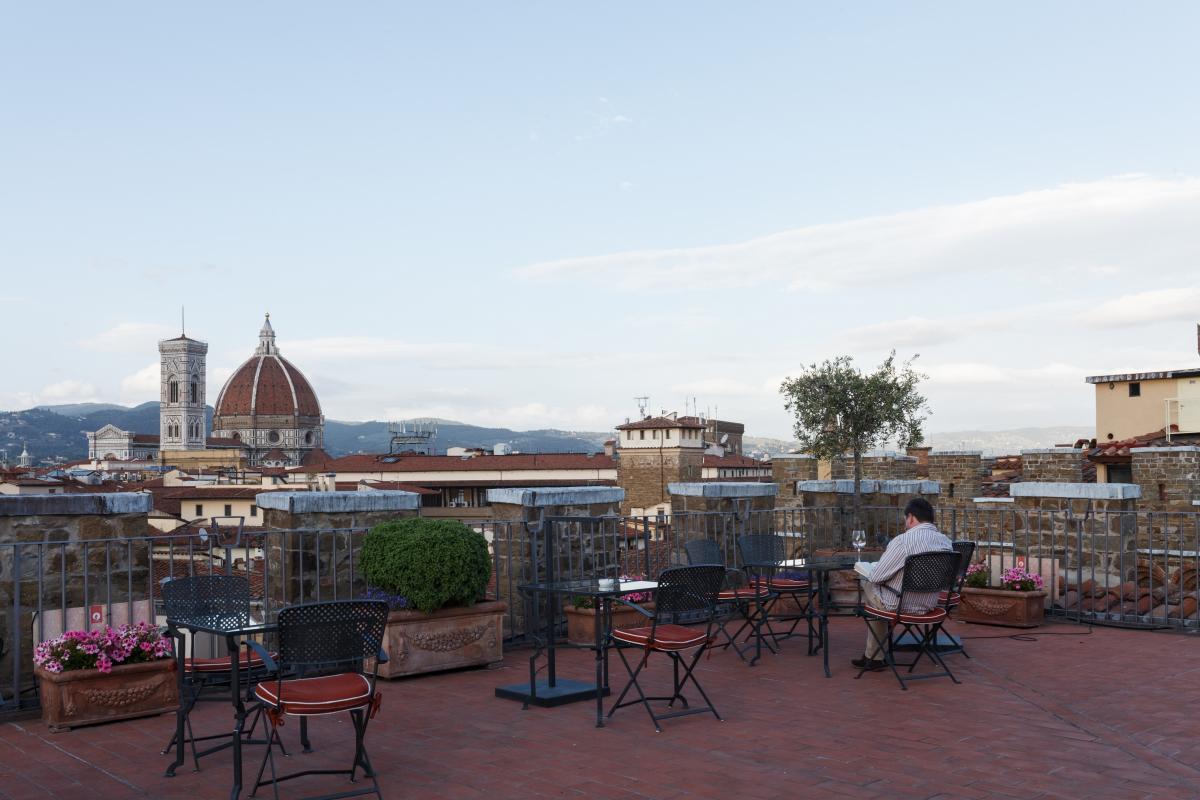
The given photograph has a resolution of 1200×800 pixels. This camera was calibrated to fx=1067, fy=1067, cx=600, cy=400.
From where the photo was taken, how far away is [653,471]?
246 ft

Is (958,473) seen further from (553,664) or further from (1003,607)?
(553,664)

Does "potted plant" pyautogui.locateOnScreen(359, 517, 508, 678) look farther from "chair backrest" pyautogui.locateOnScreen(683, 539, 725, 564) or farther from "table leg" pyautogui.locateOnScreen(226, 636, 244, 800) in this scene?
"table leg" pyautogui.locateOnScreen(226, 636, 244, 800)

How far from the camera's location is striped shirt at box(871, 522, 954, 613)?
7582 mm

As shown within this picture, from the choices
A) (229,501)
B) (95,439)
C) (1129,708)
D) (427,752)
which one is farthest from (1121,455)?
(95,439)

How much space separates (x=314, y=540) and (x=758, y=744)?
405 centimetres

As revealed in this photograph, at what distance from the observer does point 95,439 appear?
191500mm

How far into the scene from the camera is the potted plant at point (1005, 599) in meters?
10.1

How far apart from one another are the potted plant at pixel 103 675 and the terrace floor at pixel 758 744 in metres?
0.12

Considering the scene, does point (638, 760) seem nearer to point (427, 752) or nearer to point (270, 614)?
point (427, 752)

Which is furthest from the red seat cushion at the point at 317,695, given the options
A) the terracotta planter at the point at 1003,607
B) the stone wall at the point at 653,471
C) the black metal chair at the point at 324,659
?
the stone wall at the point at 653,471

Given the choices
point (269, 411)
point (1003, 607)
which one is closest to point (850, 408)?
point (1003, 607)

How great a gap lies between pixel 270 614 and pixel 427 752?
2.71 m

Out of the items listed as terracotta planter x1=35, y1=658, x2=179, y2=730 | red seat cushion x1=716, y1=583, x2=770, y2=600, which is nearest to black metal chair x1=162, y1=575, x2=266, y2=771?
terracotta planter x1=35, y1=658, x2=179, y2=730

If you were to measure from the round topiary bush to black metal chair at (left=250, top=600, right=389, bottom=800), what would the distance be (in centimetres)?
251
